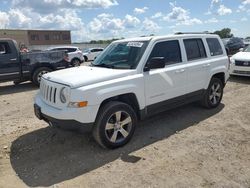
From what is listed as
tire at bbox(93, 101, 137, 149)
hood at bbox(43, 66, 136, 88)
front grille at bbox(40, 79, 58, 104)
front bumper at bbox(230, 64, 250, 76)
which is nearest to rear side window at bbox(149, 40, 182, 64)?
hood at bbox(43, 66, 136, 88)

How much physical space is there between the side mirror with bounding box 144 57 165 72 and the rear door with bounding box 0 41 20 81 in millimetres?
7130

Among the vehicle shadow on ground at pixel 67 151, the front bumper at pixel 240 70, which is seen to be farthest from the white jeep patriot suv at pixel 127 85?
the front bumper at pixel 240 70

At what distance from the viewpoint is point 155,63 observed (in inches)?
197


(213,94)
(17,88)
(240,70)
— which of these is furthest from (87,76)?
(240,70)

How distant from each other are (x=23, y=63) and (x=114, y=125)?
7273 mm

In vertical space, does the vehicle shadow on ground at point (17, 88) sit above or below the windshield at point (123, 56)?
below

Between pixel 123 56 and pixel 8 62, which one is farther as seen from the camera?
pixel 8 62

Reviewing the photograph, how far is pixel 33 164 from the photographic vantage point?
4359mm

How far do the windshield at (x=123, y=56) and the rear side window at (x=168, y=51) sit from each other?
9.9 inches

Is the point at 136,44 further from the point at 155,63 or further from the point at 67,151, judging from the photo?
the point at 67,151

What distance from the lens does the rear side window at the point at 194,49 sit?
6.04 metres

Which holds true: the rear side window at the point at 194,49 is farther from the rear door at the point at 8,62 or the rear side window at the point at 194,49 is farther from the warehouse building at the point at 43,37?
the warehouse building at the point at 43,37

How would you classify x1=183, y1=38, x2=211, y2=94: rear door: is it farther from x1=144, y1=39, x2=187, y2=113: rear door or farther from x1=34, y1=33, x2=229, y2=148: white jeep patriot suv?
x1=144, y1=39, x2=187, y2=113: rear door

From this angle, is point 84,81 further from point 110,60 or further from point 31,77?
point 31,77
